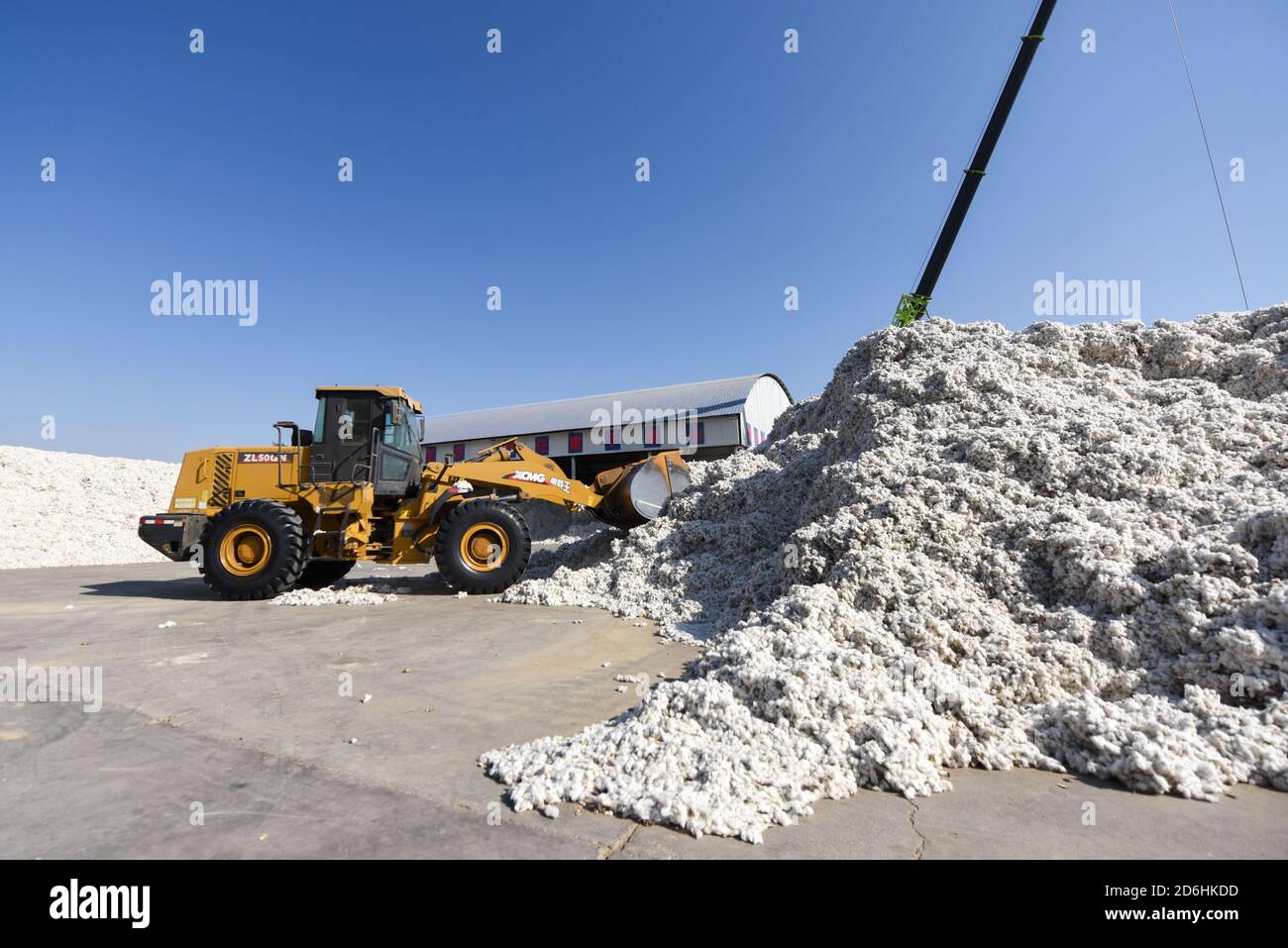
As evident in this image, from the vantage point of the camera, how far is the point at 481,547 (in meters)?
8.19

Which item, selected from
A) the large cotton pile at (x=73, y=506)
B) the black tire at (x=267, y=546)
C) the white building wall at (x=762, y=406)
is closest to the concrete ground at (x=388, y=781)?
the black tire at (x=267, y=546)

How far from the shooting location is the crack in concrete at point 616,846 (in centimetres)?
231

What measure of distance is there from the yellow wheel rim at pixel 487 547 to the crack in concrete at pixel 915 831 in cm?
616

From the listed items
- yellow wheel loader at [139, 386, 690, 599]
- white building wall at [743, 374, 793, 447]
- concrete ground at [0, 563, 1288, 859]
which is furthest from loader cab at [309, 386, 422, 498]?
white building wall at [743, 374, 793, 447]

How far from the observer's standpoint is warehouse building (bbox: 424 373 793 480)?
25.1 meters

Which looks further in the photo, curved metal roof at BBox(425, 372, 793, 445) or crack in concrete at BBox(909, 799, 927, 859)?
curved metal roof at BBox(425, 372, 793, 445)

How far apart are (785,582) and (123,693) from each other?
15.7 ft

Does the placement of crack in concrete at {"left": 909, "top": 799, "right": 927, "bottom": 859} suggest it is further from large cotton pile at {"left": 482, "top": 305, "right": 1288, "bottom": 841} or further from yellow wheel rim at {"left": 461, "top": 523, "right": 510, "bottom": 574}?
yellow wheel rim at {"left": 461, "top": 523, "right": 510, "bottom": 574}

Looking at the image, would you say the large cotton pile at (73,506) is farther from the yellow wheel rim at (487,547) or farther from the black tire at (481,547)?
the yellow wheel rim at (487,547)

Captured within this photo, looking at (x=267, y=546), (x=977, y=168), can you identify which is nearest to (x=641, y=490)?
(x=267, y=546)

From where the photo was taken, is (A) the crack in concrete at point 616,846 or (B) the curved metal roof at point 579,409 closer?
(A) the crack in concrete at point 616,846

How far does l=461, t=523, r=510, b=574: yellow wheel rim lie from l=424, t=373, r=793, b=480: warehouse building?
15.4 metres

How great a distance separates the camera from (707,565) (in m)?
7.18

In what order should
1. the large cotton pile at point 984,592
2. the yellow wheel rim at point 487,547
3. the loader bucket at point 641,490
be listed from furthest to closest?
the loader bucket at point 641,490, the yellow wheel rim at point 487,547, the large cotton pile at point 984,592
